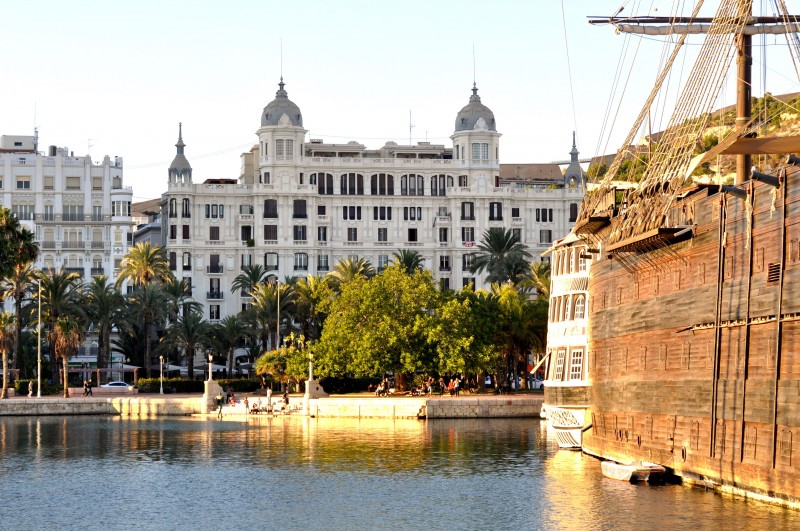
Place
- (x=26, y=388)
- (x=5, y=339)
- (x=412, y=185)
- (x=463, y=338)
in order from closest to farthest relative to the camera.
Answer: (x=463, y=338), (x=5, y=339), (x=26, y=388), (x=412, y=185)

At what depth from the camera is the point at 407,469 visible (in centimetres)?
Result: 6253

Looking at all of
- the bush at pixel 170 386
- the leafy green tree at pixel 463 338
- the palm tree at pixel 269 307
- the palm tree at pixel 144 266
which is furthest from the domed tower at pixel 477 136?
the leafy green tree at pixel 463 338

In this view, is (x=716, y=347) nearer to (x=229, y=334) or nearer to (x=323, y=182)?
(x=229, y=334)

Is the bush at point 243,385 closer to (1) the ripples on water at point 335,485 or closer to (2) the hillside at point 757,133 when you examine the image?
(1) the ripples on water at point 335,485

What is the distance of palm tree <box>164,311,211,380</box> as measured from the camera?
130125 mm

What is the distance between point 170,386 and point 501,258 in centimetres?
3530

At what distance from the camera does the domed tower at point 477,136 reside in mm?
159375

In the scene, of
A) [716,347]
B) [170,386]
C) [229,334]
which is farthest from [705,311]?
[229,334]

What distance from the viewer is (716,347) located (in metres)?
44.5

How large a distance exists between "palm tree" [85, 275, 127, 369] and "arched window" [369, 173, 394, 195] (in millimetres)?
36034

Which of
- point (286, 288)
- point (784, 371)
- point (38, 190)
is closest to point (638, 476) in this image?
point (784, 371)

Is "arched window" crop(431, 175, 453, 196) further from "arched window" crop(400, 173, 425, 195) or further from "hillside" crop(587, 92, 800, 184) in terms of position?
"hillside" crop(587, 92, 800, 184)

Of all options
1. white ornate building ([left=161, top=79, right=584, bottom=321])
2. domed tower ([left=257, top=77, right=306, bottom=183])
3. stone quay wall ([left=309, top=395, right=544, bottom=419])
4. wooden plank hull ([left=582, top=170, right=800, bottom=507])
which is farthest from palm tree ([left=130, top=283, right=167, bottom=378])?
wooden plank hull ([left=582, top=170, right=800, bottom=507])

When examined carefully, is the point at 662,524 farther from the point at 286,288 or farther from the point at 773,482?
the point at 286,288
